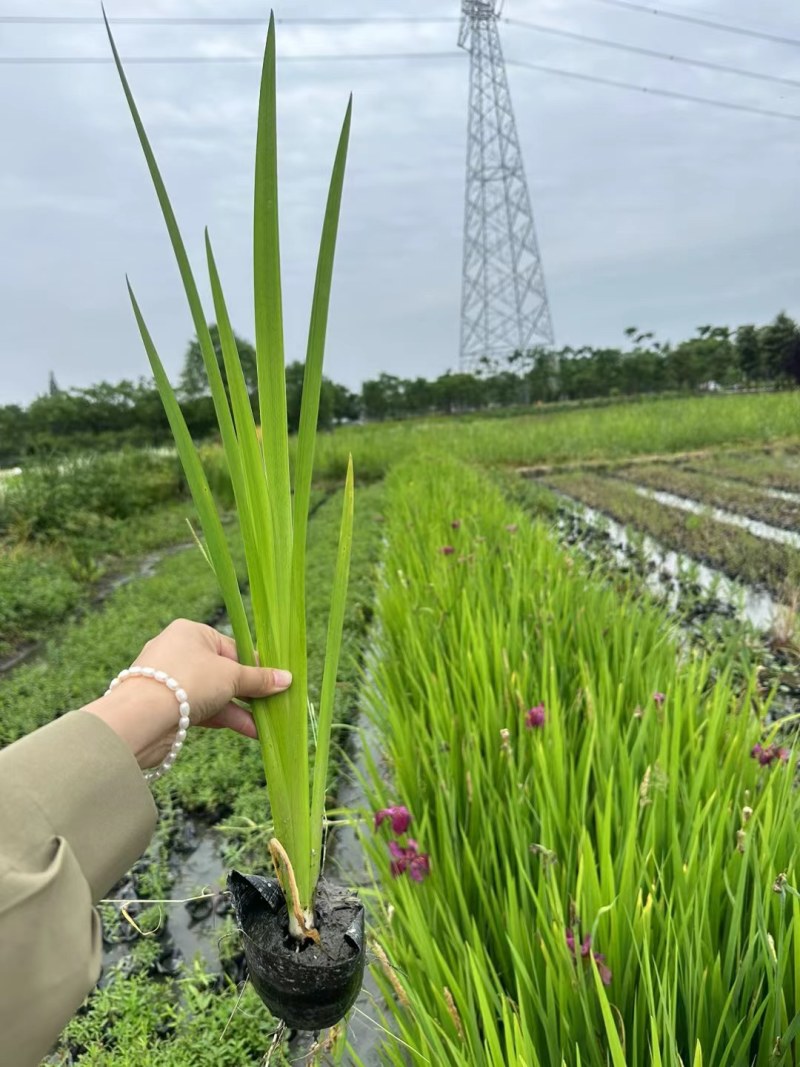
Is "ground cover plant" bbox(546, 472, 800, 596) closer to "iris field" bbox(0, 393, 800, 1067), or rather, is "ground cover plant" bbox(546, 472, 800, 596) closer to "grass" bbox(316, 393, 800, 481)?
"iris field" bbox(0, 393, 800, 1067)

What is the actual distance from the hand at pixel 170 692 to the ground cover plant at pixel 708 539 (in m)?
3.50

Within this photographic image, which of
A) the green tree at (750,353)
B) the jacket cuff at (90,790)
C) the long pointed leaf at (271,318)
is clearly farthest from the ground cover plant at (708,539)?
the green tree at (750,353)

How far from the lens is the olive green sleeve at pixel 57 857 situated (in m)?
0.46

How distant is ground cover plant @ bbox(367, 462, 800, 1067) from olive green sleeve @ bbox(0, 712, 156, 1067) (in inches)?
17.7

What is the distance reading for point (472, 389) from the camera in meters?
41.4

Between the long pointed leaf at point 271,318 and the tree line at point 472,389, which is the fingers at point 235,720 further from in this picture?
the tree line at point 472,389

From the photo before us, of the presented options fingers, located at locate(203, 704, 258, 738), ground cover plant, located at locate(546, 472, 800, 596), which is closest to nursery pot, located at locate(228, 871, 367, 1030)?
fingers, located at locate(203, 704, 258, 738)

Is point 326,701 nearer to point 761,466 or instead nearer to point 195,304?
point 195,304

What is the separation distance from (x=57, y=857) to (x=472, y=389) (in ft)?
138

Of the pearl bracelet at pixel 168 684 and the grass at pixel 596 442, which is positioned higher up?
the pearl bracelet at pixel 168 684

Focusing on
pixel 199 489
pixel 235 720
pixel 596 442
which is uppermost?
pixel 199 489

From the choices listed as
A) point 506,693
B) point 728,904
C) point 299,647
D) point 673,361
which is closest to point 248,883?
point 299,647

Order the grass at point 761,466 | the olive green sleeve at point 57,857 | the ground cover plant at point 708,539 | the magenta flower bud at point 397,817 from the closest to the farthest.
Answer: the olive green sleeve at point 57,857 < the magenta flower bud at point 397,817 < the ground cover plant at point 708,539 < the grass at point 761,466

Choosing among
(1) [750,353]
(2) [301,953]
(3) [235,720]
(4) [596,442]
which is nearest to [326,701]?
(3) [235,720]
